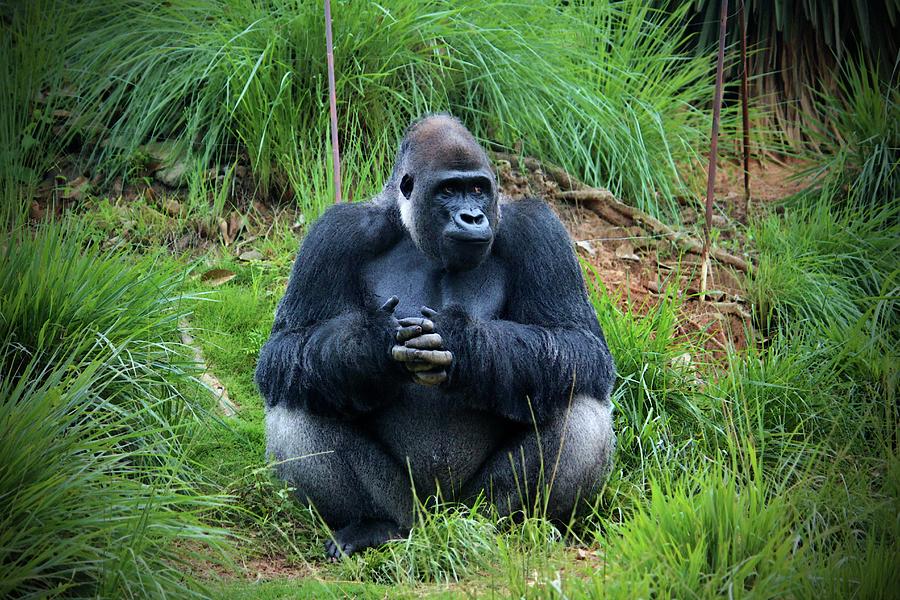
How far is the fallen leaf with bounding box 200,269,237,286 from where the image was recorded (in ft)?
18.8

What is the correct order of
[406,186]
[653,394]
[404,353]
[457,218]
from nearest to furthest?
[404,353] < [457,218] < [406,186] < [653,394]

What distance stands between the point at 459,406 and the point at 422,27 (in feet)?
10.8

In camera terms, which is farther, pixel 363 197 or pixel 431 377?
pixel 363 197

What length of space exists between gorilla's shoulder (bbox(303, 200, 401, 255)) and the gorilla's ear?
0.11 meters

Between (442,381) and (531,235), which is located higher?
(531,235)

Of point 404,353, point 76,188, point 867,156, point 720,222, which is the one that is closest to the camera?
point 404,353

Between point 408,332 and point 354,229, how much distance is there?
665mm

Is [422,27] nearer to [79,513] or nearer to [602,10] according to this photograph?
[602,10]

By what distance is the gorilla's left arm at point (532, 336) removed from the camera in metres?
3.57

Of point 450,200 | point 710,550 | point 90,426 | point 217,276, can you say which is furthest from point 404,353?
point 217,276

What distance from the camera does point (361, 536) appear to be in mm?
3832

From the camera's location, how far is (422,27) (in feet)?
20.8

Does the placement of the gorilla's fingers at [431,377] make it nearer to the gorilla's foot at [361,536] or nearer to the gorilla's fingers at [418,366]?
the gorilla's fingers at [418,366]

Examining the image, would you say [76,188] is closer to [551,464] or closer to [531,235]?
[531,235]
